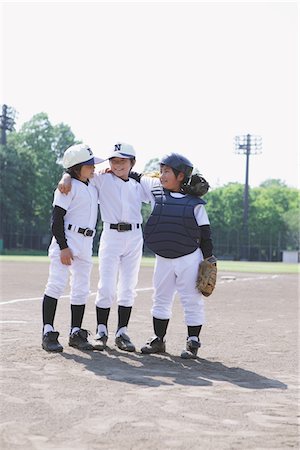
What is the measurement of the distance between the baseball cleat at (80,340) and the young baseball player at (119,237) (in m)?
0.10

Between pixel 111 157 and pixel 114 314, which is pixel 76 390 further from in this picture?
pixel 114 314

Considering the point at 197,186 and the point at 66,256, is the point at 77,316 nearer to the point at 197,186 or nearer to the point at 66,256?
the point at 66,256

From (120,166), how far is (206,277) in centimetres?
121

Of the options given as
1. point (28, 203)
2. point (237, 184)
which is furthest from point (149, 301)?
point (237, 184)

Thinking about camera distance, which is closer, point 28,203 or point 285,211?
point 28,203

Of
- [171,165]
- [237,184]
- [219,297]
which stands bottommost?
[219,297]

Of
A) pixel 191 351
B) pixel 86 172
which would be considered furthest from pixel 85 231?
pixel 191 351

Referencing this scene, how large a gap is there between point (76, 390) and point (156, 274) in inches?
70.2

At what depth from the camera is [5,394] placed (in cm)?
367

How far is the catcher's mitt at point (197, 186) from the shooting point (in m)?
5.43

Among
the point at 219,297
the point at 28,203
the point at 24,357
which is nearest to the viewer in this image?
the point at 24,357

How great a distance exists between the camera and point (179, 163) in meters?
5.41

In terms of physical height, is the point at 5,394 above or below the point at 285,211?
below

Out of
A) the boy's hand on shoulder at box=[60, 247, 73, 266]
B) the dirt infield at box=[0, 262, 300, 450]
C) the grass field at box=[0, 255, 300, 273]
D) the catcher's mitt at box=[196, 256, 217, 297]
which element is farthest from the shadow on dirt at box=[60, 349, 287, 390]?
the grass field at box=[0, 255, 300, 273]
